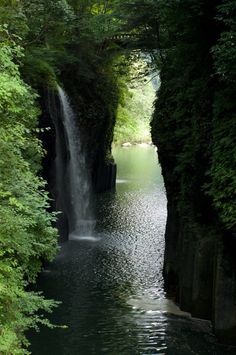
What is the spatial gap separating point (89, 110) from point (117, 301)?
1532cm

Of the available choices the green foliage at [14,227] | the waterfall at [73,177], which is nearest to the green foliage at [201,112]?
the green foliage at [14,227]

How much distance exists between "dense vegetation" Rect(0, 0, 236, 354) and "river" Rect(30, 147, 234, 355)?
1262mm

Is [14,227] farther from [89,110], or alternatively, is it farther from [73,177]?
[89,110]

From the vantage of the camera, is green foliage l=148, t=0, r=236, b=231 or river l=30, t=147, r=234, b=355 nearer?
green foliage l=148, t=0, r=236, b=231

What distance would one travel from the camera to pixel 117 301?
15.4m

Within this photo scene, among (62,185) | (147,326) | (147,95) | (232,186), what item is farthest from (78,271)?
(147,95)

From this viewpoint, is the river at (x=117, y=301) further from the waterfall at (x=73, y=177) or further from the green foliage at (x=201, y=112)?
the green foliage at (x=201, y=112)

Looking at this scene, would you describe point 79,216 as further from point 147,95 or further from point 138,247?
point 147,95

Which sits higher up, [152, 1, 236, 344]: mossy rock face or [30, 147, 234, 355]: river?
[152, 1, 236, 344]: mossy rock face

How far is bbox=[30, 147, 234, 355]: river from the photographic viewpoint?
12297 millimetres

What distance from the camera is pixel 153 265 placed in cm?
Result: 1939

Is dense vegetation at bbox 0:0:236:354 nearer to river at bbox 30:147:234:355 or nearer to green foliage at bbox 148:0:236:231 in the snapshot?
green foliage at bbox 148:0:236:231

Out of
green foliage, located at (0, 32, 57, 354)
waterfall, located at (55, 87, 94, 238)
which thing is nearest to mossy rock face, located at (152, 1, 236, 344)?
Answer: green foliage, located at (0, 32, 57, 354)

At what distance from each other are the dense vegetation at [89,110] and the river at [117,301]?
1.26 m
